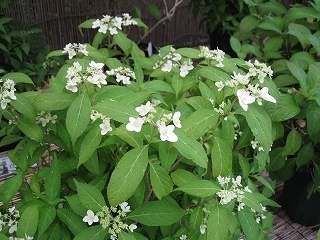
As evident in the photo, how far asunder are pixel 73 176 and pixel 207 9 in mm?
1933

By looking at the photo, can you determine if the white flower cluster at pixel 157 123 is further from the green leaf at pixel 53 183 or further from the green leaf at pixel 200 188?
the green leaf at pixel 53 183

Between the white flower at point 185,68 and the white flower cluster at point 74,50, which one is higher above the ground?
the white flower cluster at point 74,50

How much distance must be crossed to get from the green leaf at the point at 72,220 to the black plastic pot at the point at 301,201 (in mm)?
910

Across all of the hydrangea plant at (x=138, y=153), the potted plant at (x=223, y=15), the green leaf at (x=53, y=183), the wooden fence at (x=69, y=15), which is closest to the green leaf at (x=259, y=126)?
the hydrangea plant at (x=138, y=153)

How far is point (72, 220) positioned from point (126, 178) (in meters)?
0.23

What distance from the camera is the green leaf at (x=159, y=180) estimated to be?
2.33 ft

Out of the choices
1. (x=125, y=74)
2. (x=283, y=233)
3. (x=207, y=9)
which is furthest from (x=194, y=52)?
(x=207, y=9)

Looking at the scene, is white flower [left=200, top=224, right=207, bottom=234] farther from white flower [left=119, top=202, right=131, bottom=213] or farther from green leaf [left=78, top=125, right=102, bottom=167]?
green leaf [left=78, top=125, right=102, bottom=167]

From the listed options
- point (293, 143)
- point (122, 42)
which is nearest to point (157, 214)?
point (293, 143)

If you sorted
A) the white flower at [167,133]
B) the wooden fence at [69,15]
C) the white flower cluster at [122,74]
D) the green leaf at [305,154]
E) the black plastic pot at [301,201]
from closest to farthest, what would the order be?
the white flower at [167,133] → the white flower cluster at [122,74] → the green leaf at [305,154] → the black plastic pot at [301,201] → the wooden fence at [69,15]

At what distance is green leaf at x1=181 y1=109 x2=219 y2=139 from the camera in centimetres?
73

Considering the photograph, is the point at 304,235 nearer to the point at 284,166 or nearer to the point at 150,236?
the point at 284,166

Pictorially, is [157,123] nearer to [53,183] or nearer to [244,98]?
[244,98]

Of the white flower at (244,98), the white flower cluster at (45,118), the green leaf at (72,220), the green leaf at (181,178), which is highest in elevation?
the white flower at (244,98)
